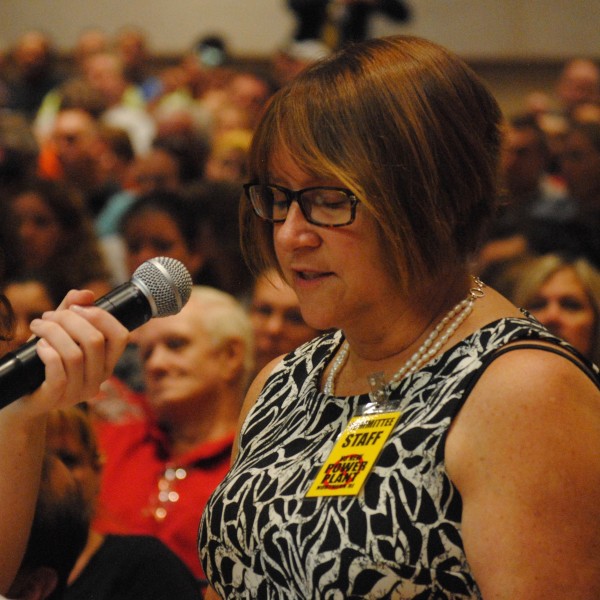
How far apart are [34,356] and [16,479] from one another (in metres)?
0.24

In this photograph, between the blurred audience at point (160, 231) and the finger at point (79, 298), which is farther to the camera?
the blurred audience at point (160, 231)

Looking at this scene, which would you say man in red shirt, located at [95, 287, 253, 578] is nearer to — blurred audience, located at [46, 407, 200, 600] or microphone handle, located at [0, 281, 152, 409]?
blurred audience, located at [46, 407, 200, 600]

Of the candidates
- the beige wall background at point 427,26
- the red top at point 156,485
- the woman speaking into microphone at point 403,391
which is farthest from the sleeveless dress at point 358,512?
the beige wall background at point 427,26

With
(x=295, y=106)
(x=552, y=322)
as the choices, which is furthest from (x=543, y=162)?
(x=295, y=106)

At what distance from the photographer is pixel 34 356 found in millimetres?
1180

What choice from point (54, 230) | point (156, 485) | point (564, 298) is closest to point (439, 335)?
point (156, 485)

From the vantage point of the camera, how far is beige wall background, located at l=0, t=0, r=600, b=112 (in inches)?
335

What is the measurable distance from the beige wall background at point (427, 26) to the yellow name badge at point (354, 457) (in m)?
6.53

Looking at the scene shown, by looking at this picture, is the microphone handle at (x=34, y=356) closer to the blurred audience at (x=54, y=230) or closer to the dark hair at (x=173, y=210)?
the dark hair at (x=173, y=210)

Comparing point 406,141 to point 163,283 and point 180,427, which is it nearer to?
point 163,283

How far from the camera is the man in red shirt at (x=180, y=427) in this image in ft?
9.07

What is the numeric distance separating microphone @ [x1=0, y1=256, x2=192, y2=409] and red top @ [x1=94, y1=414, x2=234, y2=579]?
1412mm

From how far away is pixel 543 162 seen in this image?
5410 mm

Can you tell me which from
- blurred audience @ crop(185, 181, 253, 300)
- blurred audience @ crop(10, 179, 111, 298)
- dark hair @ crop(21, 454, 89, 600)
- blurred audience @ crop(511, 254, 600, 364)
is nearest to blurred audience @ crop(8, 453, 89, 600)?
dark hair @ crop(21, 454, 89, 600)
